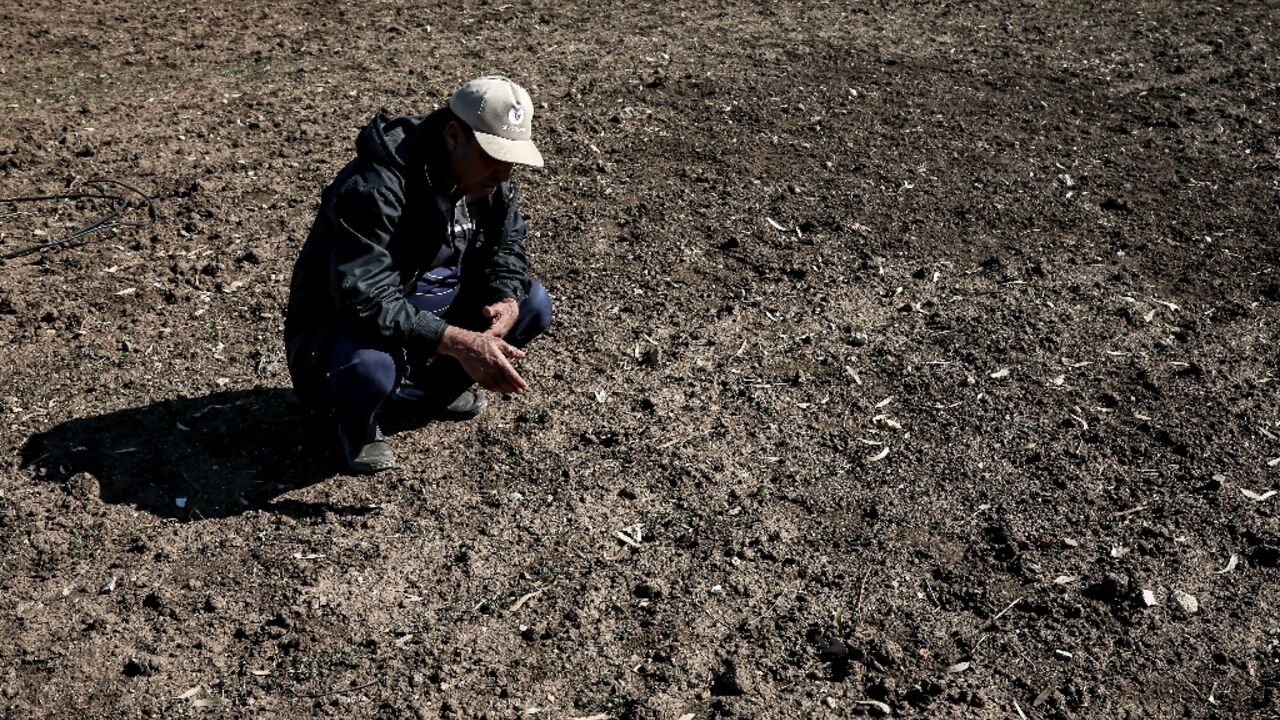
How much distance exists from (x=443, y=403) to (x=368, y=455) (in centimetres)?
43

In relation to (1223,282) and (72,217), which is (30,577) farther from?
(1223,282)

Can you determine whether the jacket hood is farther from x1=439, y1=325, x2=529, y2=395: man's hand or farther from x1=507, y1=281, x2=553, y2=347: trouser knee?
x1=507, y1=281, x2=553, y2=347: trouser knee

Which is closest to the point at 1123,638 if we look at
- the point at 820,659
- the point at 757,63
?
the point at 820,659

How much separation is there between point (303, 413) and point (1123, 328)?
11.0ft

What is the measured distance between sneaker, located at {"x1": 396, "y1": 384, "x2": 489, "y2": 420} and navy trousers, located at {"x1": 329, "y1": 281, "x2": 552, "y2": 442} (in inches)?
0.9

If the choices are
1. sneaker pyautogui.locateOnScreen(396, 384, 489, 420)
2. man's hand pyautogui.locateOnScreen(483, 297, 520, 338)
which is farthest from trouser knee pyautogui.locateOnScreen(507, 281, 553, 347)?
sneaker pyautogui.locateOnScreen(396, 384, 489, 420)

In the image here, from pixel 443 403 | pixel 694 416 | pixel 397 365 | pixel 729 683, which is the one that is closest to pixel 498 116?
pixel 397 365

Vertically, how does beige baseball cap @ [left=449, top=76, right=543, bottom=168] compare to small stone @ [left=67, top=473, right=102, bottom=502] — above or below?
above

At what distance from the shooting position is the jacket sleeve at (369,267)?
3.97 m

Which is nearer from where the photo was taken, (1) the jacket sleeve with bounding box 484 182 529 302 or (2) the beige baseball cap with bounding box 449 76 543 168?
(2) the beige baseball cap with bounding box 449 76 543 168

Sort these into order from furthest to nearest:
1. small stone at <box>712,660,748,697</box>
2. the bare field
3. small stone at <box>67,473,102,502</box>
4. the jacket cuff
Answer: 1. small stone at <box>67,473,102,502</box>
2. the jacket cuff
3. the bare field
4. small stone at <box>712,660,748,697</box>

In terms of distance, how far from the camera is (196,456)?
14.8 feet

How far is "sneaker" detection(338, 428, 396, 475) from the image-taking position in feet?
14.3

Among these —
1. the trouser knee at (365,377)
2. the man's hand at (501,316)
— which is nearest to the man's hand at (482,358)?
the trouser knee at (365,377)
